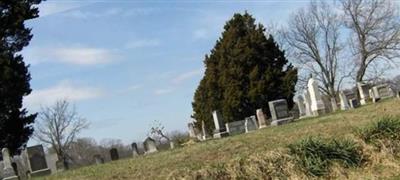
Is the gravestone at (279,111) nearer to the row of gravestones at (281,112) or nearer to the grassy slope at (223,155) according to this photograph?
the row of gravestones at (281,112)

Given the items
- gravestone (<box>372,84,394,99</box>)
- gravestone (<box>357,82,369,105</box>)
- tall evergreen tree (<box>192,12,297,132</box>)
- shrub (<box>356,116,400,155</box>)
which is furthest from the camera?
tall evergreen tree (<box>192,12,297,132</box>)

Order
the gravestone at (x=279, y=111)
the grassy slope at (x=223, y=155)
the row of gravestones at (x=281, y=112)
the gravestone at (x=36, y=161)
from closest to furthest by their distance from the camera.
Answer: the grassy slope at (x=223, y=155), the gravestone at (x=36, y=161), the gravestone at (x=279, y=111), the row of gravestones at (x=281, y=112)

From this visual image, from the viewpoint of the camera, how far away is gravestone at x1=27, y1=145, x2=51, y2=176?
2258 centimetres

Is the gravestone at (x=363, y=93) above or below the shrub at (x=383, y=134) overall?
above

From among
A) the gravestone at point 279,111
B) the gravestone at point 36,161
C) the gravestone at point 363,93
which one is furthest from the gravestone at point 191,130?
the gravestone at point 36,161

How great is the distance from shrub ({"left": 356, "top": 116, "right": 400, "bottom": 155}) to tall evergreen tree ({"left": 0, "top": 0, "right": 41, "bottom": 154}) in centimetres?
2033

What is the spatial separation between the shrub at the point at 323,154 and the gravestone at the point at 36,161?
1365 cm

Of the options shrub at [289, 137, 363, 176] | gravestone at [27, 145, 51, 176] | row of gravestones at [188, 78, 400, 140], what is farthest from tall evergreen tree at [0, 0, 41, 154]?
shrub at [289, 137, 363, 176]

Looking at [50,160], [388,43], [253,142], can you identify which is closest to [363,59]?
[388,43]

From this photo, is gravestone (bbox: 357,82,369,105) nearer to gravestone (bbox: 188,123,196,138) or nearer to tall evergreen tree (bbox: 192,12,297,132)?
tall evergreen tree (bbox: 192,12,297,132)

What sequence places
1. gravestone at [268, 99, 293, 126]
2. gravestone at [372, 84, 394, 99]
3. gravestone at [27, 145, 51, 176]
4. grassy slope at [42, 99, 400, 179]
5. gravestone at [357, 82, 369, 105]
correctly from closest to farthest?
1. grassy slope at [42, 99, 400, 179]
2. gravestone at [27, 145, 51, 176]
3. gravestone at [268, 99, 293, 126]
4. gravestone at [372, 84, 394, 99]
5. gravestone at [357, 82, 369, 105]

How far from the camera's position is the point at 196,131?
41031mm

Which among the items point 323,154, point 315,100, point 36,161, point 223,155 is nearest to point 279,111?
point 315,100

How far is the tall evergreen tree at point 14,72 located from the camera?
28.3 m
